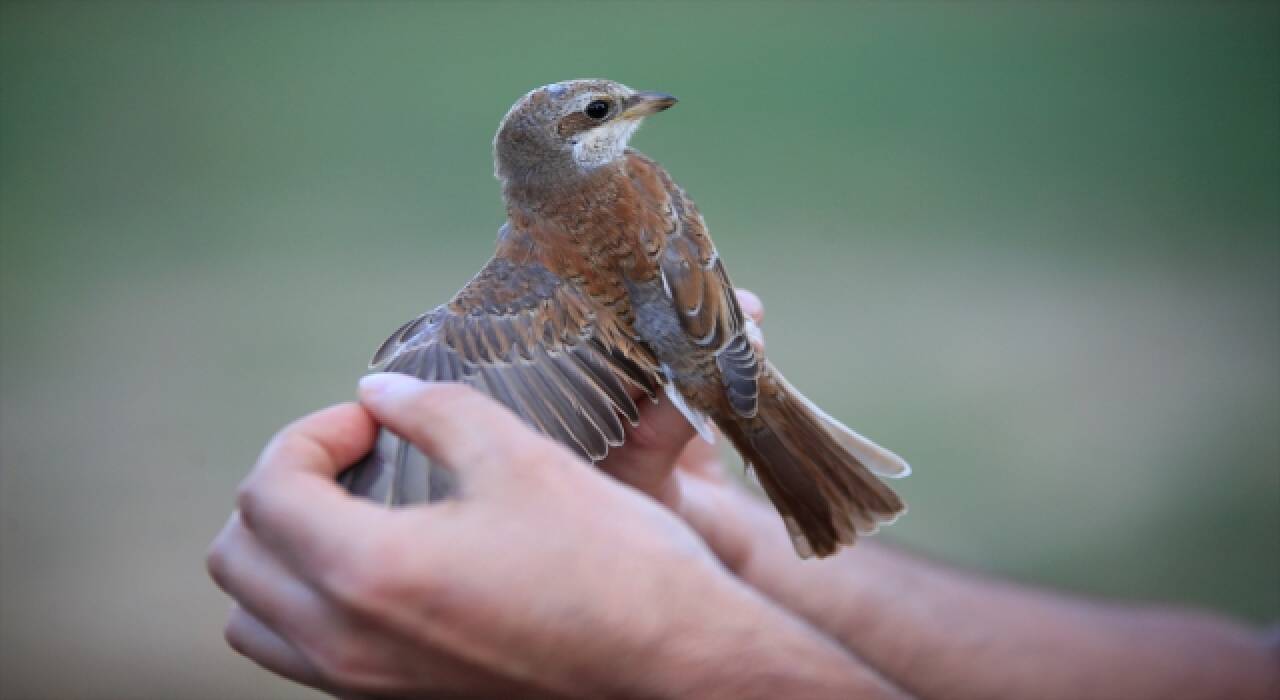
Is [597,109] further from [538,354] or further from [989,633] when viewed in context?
[989,633]

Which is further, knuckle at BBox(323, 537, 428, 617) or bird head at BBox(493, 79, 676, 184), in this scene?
bird head at BBox(493, 79, 676, 184)

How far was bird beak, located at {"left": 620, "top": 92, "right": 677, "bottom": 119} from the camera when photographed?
1894mm

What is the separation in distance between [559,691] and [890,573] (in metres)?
1.44

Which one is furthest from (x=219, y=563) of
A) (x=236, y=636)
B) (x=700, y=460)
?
(x=700, y=460)

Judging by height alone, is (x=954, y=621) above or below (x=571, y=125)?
below

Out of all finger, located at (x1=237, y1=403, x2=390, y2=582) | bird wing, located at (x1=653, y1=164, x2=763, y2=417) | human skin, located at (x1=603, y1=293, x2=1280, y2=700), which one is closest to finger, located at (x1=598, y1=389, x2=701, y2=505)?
human skin, located at (x1=603, y1=293, x2=1280, y2=700)

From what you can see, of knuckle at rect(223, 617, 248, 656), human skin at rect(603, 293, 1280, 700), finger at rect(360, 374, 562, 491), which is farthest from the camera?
human skin at rect(603, 293, 1280, 700)

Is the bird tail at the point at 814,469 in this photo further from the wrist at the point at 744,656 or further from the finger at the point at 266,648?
the finger at the point at 266,648

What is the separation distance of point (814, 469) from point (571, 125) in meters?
0.85

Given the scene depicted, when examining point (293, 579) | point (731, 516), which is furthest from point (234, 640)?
point (731, 516)

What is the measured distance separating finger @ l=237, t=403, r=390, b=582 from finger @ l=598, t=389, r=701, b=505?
2.31ft

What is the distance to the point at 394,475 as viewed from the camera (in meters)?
1.50

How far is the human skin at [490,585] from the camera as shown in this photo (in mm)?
1178

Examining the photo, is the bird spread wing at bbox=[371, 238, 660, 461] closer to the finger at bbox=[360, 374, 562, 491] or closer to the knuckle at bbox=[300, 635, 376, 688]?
the finger at bbox=[360, 374, 562, 491]
